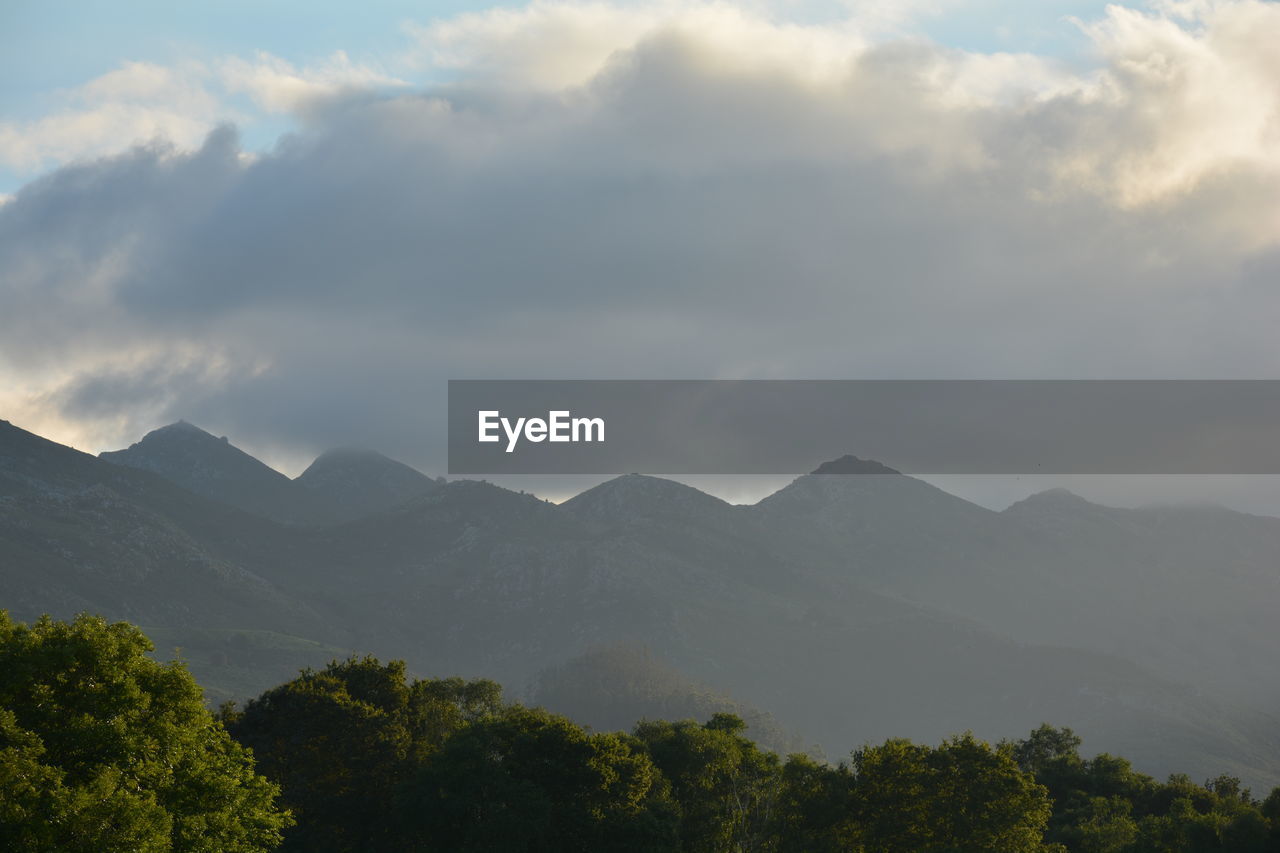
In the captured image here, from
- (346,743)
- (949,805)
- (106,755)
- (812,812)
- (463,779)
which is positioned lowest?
(812,812)

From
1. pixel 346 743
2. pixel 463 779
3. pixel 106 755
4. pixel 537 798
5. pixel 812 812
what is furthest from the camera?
pixel 346 743

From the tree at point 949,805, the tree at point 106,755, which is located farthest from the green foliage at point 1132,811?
the tree at point 106,755

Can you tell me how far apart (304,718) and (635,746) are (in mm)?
32478

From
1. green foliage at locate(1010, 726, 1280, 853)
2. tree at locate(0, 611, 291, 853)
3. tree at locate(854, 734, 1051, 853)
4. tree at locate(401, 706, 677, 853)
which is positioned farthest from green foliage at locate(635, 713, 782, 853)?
tree at locate(0, 611, 291, 853)

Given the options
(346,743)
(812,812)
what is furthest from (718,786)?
(346,743)

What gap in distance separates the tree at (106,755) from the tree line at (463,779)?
0.13 meters

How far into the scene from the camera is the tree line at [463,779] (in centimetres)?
6681

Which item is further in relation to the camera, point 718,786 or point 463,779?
point 718,786

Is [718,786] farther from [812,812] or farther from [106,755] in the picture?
[106,755]

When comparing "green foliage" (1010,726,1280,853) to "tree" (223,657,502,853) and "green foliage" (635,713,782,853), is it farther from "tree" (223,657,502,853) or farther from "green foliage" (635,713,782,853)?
"tree" (223,657,502,853)

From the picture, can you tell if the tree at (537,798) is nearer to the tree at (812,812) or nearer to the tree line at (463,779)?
the tree line at (463,779)

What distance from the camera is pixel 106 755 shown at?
6556 centimetres

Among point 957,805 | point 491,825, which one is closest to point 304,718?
point 491,825

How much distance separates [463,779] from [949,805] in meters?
40.6
